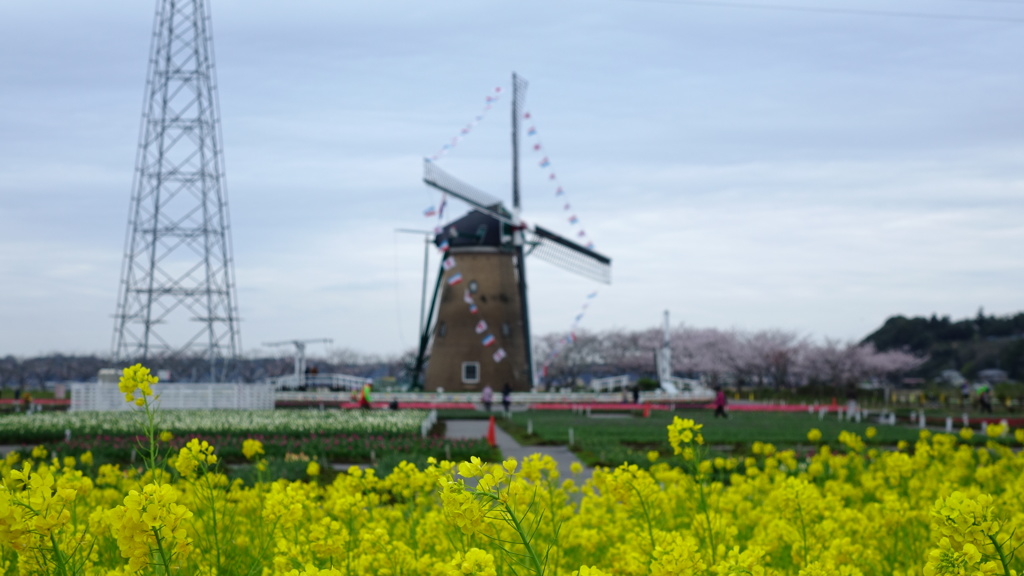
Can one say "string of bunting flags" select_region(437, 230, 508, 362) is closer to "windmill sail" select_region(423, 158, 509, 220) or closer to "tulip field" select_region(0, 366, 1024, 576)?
"windmill sail" select_region(423, 158, 509, 220)

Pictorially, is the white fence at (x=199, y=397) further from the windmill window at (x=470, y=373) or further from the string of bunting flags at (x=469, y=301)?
the windmill window at (x=470, y=373)

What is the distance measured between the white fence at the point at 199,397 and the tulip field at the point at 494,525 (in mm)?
22977

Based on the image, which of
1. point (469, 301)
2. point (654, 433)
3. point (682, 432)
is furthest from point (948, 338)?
point (682, 432)

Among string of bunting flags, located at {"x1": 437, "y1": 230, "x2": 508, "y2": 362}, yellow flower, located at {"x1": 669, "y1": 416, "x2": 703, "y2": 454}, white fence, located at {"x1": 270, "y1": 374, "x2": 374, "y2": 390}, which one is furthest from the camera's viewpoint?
white fence, located at {"x1": 270, "y1": 374, "x2": 374, "y2": 390}

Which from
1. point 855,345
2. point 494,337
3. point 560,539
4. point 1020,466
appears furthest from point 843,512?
point 855,345

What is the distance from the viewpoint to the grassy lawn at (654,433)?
18094 millimetres

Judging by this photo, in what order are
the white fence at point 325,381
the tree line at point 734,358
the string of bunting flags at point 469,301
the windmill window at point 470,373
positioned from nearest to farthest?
the string of bunting flags at point 469,301, the windmill window at point 470,373, the white fence at point 325,381, the tree line at point 734,358

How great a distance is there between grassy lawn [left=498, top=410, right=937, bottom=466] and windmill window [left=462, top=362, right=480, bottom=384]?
8.32 m

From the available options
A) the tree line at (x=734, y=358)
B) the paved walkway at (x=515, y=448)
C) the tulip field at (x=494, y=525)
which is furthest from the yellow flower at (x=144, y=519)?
the tree line at (x=734, y=358)

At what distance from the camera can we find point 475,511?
2.50 m

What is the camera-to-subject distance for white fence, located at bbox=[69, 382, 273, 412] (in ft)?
98.3

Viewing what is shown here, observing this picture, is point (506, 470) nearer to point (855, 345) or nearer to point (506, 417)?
point (506, 417)

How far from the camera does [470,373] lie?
136 ft

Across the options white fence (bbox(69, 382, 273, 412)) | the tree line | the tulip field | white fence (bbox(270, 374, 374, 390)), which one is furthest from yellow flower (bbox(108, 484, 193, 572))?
the tree line
